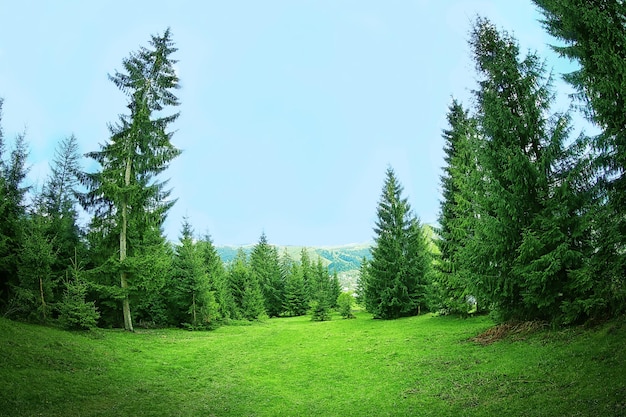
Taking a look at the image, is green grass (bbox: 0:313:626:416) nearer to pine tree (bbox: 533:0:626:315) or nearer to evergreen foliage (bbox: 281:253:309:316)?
pine tree (bbox: 533:0:626:315)

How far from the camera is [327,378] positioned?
11.9 meters

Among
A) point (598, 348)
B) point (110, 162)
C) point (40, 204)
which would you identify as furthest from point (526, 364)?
point (40, 204)

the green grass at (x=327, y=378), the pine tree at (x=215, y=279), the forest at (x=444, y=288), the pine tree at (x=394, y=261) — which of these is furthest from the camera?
the pine tree at (x=215, y=279)

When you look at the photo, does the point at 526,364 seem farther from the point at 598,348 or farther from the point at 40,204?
the point at 40,204

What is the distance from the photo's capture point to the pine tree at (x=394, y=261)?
29844 millimetres

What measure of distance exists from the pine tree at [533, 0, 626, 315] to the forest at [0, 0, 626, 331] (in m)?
0.05

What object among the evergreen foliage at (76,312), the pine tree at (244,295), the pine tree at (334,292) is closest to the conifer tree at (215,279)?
the pine tree at (244,295)

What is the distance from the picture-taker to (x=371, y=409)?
8531 mm

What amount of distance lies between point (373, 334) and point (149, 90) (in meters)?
22.0

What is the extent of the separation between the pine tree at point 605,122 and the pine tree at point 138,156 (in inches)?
873

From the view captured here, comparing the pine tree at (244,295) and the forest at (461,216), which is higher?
the forest at (461,216)

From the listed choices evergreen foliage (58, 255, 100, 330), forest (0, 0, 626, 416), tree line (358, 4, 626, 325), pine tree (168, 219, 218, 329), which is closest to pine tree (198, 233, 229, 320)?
pine tree (168, 219, 218, 329)

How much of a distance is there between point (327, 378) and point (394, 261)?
19.8 metres

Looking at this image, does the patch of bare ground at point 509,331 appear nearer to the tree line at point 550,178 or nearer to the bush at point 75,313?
the tree line at point 550,178
